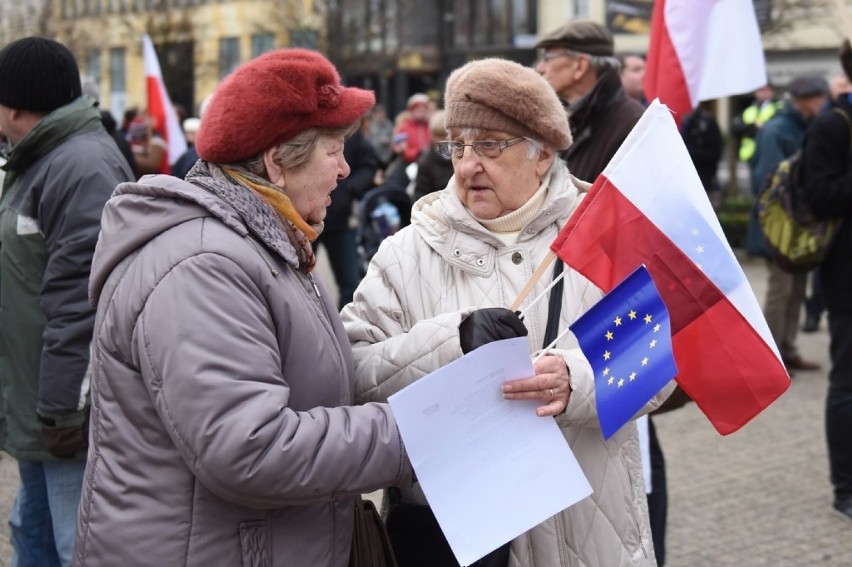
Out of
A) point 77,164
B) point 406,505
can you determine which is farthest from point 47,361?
point 406,505

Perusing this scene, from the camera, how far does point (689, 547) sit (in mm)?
5426

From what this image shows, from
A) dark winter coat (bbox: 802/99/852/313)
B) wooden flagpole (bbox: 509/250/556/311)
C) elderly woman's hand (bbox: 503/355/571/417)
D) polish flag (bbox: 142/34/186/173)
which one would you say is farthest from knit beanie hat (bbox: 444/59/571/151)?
polish flag (bbox: 142/34/186/173)

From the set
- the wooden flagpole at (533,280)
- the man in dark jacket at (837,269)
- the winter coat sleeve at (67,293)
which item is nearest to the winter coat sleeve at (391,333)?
the wooden flagpole at (533,280)

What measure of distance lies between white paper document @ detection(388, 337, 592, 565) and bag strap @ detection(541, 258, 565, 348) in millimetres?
405

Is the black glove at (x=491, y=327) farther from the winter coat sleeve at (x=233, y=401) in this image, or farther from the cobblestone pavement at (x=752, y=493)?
the cobblestone pavement at (x=752, y=493)

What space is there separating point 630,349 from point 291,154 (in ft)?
2.79

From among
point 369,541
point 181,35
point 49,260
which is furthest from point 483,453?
point 181,35

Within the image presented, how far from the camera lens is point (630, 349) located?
261cm

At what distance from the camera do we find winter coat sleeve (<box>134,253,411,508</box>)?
2180 mm

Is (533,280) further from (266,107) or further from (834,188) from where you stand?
(834,188)

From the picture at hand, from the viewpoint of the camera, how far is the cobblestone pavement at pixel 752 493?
17.7 feet

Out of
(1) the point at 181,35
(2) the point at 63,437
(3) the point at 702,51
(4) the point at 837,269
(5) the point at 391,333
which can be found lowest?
(1) the point at 181,35

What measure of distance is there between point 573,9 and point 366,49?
1029 cm

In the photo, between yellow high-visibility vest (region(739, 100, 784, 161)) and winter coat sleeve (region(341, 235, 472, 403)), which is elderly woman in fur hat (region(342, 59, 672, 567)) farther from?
yellow high-visibility vest (region(739, 100, 784, 161))
